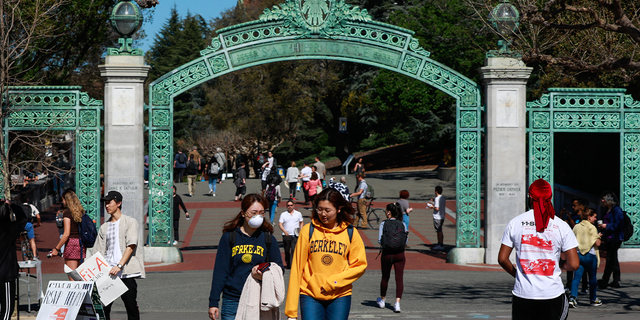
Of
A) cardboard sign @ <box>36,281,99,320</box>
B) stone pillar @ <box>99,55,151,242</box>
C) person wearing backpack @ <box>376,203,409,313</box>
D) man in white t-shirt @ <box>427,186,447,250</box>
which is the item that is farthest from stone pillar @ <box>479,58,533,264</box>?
cardboard sign @ <box>36,281,99,320</box>

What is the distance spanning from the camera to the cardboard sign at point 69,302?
21.3 ft

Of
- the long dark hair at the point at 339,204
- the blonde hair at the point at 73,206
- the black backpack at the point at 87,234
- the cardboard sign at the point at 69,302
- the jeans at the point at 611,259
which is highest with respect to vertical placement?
the long dark hair at the point at 339,204

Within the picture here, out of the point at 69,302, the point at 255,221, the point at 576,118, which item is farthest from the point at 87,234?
the point at 576,118

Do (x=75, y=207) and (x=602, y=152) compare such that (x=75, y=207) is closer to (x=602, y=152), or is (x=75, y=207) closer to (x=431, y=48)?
(x=602, y=152)

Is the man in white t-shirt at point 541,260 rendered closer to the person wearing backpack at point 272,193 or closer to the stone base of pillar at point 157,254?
the stone base of pillar at point 157,254

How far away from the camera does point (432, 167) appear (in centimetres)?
4534

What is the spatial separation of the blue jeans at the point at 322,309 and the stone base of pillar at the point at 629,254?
10049mm

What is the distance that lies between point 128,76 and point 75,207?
4.99 meters

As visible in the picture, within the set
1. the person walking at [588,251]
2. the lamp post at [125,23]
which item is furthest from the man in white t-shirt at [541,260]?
the lamp post at [125,23]

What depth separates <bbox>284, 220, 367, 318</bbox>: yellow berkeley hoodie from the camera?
569 centimetres

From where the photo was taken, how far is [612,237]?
11.5m

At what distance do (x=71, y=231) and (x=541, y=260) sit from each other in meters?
5.83

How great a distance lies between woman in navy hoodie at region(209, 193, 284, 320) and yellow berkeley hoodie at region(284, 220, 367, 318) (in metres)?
0.24

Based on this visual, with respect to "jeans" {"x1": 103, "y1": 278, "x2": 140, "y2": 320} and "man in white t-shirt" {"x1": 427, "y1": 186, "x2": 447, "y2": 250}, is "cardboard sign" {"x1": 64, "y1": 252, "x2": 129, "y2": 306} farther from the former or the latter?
"man in white t-shirt" {"x1": 427, "y1": 186, "x2": 447, "y2": 250}
